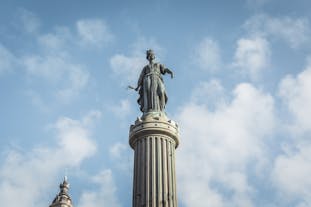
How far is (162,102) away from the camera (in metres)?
23.2

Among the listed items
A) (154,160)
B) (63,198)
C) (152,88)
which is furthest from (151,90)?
(63,198)

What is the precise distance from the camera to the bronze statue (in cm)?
2292

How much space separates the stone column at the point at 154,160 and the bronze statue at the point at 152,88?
1.13m

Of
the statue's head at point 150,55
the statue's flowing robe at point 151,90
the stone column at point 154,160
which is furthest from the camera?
the statue's head at point 150,55

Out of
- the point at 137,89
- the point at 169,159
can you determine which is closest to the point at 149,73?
→ the point at 137,89

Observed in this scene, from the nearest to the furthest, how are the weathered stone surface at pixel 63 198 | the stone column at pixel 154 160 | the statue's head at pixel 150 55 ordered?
the stone column at pixel 154 160 < the statue's head at pixel 150 55 < the weathered stone surface at pixel 63 198

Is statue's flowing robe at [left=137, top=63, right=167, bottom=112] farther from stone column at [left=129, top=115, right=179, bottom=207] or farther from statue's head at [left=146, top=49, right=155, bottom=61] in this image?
stone column at [left=129, top=115, right=179, bottom=207]

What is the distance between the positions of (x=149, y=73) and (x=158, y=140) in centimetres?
428

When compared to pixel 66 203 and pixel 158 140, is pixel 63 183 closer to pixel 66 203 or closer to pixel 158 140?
pixel 66 203

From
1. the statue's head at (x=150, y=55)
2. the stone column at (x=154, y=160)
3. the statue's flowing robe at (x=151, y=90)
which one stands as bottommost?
the stone column at (x=154, y=160)

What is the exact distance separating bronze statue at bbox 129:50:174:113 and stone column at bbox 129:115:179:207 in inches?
44.5

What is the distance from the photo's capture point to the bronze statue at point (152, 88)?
22.9 m

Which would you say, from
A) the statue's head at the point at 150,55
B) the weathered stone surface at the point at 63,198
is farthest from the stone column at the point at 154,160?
the weathered stone surface at the point at 63,198

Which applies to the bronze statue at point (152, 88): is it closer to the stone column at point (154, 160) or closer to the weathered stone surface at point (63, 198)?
the stone column at point (154, 160)
